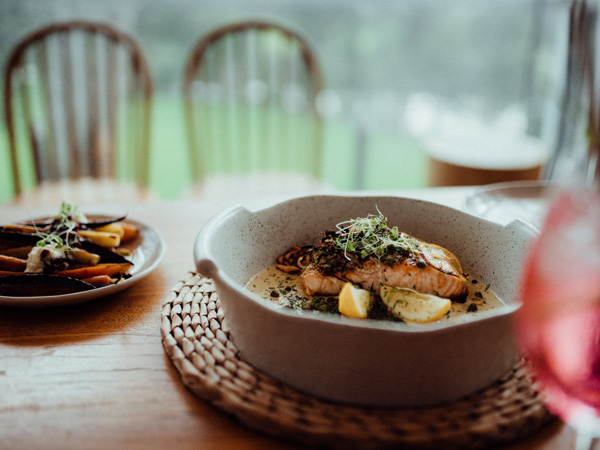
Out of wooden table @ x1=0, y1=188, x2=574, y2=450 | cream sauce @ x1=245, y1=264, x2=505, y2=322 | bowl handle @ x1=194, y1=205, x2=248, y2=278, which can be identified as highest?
bowl handle @ x1=194, y1=205, x2=248, y2=278

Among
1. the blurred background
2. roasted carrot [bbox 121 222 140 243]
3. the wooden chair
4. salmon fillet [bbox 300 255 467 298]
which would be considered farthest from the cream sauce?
the blurred background

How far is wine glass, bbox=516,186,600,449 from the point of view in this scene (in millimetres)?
448

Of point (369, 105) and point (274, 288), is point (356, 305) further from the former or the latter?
point (369, 105)

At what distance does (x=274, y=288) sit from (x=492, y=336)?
1.61 ft

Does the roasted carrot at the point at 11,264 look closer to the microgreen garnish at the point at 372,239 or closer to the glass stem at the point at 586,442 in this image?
the microgreen garnish at the point at 372,239

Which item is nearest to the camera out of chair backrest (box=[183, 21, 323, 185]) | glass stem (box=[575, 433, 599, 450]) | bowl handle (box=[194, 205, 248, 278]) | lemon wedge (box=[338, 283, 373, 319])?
glass stem (box=[575, 433, 599, 450])

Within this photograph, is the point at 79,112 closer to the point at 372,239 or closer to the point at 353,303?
the point at 372,239

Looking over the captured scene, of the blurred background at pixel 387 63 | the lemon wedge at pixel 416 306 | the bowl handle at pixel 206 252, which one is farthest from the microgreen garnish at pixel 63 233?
the blurred background at pixel 387 63

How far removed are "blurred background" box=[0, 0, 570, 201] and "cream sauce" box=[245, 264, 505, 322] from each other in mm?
1870

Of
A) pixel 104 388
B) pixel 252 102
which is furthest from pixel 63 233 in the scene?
pixel 252 102

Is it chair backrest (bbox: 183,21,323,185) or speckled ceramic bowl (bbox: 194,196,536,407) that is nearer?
speckled ceramic bowl (bbox: 194,196,536,407)

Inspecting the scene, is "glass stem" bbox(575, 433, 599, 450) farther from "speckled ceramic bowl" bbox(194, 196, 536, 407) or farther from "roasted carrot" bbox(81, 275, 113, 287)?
"roasted carrot" bbox(81, 275, 113, 287)

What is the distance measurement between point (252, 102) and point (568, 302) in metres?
2.25

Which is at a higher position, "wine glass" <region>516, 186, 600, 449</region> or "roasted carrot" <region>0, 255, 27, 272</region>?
"wine glass" <region>516, 186, 600, 449</region>
